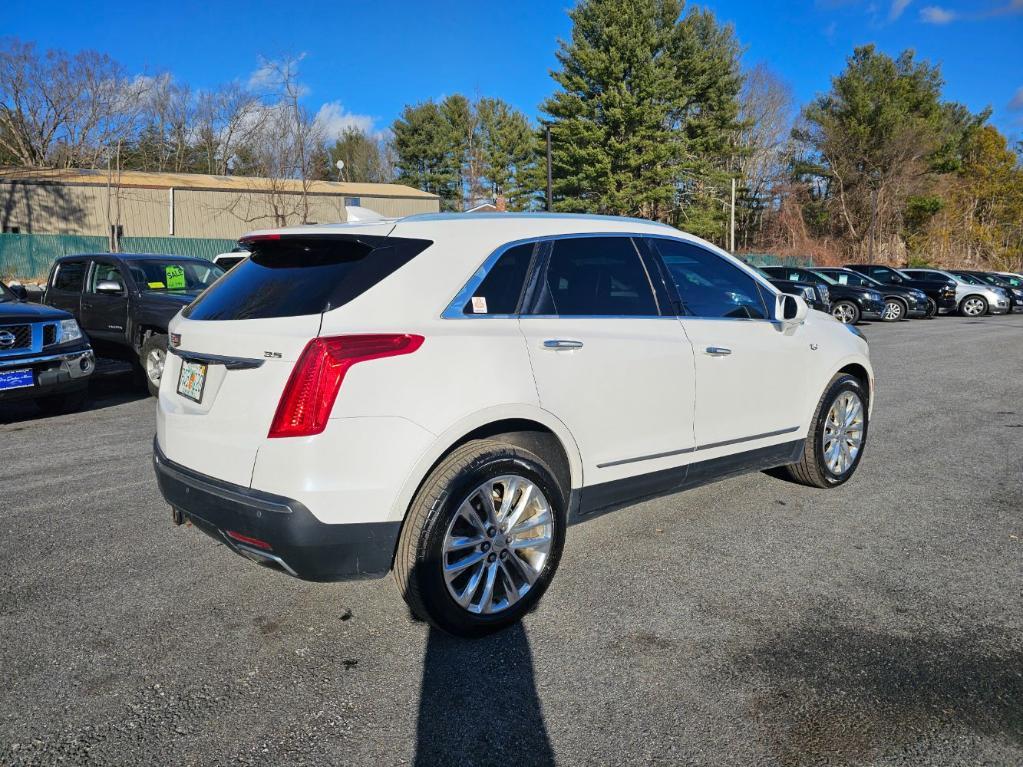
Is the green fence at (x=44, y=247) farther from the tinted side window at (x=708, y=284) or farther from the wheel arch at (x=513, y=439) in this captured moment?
the wheel arch at (x=513, y=439)

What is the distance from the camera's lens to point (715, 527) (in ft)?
14.3

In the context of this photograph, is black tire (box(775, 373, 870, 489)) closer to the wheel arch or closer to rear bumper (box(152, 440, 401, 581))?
the wheel arch

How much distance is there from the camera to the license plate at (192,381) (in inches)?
121

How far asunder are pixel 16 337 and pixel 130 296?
207cm

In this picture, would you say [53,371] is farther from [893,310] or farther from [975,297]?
[975,297]

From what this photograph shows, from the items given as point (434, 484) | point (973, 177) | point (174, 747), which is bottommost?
point (174, 747)

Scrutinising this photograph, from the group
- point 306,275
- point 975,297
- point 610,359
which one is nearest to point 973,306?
point 975,297

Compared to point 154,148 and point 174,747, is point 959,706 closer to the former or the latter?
point 174,747

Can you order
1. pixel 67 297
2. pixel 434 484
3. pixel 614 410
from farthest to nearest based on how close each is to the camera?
pixel 67 297
pixel 614 410
pixel 434 484

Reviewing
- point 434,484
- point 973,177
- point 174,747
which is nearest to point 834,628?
point 434,484

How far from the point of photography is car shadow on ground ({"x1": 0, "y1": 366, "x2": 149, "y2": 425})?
769cm

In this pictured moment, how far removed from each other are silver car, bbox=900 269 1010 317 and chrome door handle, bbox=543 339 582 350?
27232mm

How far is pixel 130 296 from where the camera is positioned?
8984mm

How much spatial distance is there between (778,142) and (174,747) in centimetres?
6620
